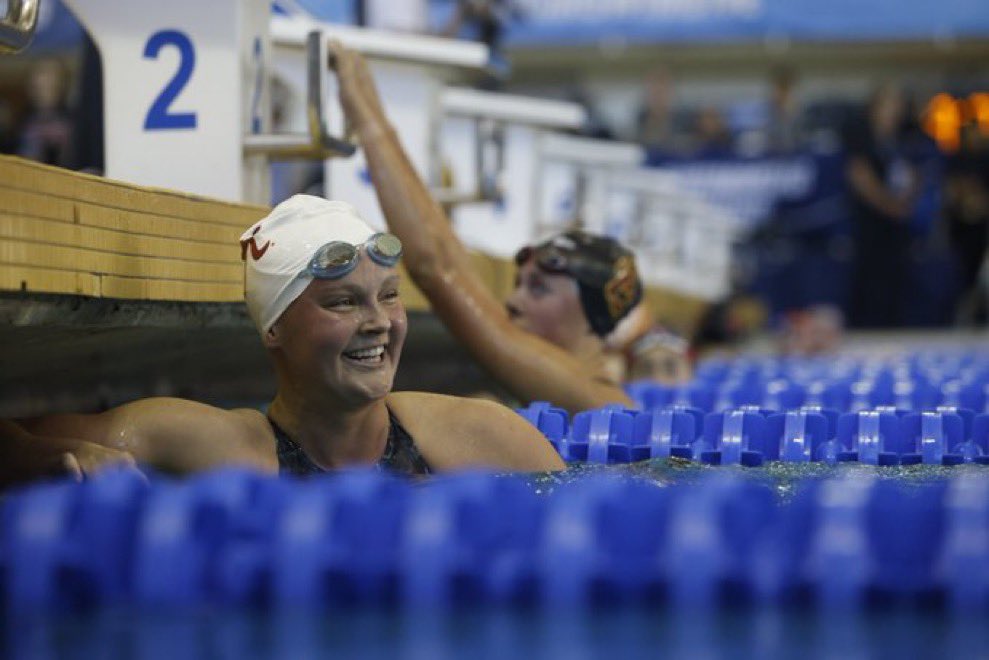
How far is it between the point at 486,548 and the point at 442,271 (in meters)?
2.22

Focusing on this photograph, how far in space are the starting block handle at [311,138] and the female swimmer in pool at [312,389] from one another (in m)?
0.72

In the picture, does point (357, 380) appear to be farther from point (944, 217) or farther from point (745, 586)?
point (944, 217)

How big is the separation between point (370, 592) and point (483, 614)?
0.51 ft

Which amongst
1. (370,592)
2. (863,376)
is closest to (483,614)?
(370,592)

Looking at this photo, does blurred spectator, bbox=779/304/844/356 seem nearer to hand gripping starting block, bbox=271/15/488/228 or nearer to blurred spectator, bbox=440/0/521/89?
blurred spectator, bbox=440/0/521/89

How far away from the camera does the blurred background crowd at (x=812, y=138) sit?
37.9 ft

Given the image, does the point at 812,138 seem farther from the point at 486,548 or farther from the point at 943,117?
the point at 486,548

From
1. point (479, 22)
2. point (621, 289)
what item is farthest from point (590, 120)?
point (621, 289)

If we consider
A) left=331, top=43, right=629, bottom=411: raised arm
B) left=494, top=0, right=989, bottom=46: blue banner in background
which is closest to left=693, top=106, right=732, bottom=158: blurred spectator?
left=494, top=0, right=989, bottom=46: blue banner in background

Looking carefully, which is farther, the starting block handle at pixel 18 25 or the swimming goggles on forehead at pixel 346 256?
the swimming goggles on forehead at pixel 346 256

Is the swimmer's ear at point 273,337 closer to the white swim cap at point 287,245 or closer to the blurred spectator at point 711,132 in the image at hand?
the white swim cap at point 287,245

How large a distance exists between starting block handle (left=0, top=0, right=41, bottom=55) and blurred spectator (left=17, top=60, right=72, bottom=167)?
24.4 feet

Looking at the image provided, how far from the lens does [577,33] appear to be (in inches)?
557

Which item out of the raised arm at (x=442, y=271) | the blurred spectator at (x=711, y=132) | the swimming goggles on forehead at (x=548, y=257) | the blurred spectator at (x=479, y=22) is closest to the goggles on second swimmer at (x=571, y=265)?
the swimming goggles on forehead at (x=548, y=257)
